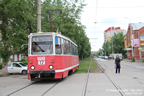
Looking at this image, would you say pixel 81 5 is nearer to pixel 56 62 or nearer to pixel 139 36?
pixel 56 62

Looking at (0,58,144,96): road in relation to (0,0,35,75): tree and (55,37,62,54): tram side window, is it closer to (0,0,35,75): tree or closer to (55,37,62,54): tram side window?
(55,37,62,54): tram side window

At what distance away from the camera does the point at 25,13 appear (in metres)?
13.9

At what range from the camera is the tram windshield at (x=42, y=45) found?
29.6 ft

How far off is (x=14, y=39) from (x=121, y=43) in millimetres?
61649

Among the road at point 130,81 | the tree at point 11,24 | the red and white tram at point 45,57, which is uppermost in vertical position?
the tree at point 11,24

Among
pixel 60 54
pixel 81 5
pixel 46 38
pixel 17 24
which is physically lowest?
pixel 60 54

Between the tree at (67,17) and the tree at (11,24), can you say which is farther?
the tree at (67,17)


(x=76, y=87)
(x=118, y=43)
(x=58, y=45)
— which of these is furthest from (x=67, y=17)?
(x=118, y=43)

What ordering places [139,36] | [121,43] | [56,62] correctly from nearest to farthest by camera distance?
[56,62]
[139,36]
[121,43]

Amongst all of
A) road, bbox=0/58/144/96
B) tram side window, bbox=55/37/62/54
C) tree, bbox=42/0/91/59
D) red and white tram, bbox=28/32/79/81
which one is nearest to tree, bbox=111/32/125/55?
tree, bbox=42/0/91/59

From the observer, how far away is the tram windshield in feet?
29.6

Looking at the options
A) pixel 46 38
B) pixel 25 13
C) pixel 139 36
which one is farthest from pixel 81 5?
pixel 139 36

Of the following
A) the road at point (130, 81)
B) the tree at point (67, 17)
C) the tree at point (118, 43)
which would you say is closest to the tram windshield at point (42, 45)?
the road at point (130, 81)

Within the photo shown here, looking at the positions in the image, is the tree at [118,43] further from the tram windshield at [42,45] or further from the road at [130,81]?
the tram windshield at [42,45]
